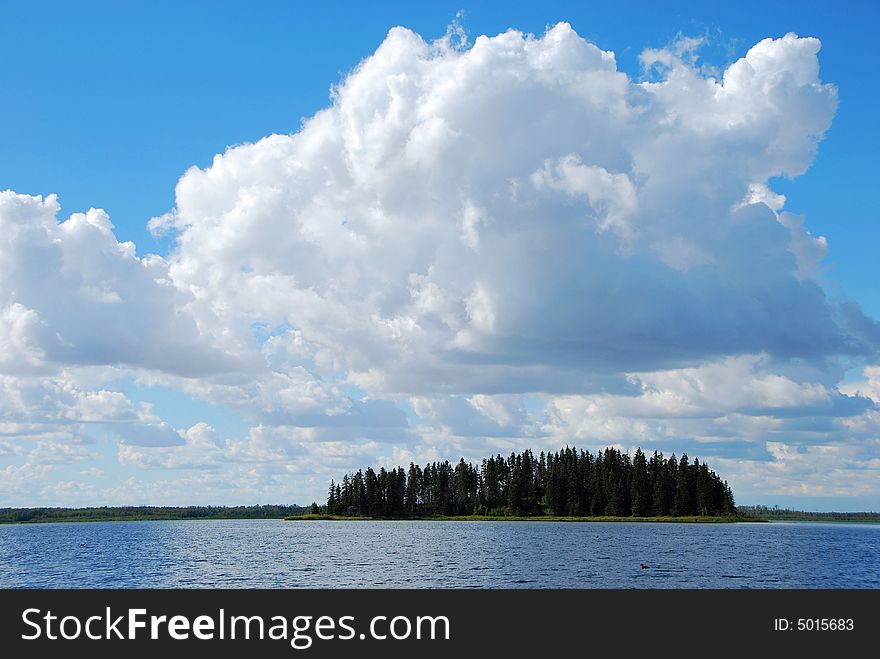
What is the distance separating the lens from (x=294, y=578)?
9119 centimetres

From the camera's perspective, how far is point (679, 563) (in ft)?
358

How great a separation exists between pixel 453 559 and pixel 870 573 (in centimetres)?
5367
